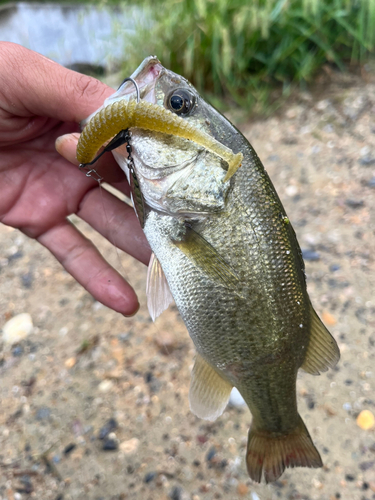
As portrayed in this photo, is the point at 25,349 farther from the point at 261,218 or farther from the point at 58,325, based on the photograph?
the point at 261,218

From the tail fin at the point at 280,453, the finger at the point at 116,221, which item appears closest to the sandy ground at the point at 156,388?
the finger at the point at 116,221

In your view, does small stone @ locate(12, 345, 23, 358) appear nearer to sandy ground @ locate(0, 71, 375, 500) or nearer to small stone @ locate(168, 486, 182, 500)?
sandy ground @ locate(0, 71, 375, 500)

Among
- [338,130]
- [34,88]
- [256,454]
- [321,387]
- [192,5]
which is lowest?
[321,387]

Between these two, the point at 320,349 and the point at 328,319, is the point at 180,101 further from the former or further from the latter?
the point at 328,319

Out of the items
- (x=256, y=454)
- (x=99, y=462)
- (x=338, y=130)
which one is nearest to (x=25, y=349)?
(x=99, y=462)

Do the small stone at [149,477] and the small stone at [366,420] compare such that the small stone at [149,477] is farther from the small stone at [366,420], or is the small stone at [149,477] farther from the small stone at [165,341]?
the small stone at [366,420]

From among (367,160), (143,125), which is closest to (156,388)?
(143,125)

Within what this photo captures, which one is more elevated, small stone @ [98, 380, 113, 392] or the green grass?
the green grass

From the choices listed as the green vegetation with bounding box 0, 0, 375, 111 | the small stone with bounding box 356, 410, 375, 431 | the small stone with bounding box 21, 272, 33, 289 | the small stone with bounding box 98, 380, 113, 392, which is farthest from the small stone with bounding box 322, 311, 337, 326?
the green vegetation with bounding box 0, 0, 375, 111
